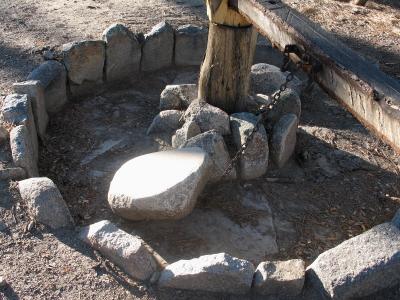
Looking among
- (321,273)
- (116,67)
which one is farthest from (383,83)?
(116,67)

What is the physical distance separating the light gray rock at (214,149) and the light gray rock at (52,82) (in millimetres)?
1211

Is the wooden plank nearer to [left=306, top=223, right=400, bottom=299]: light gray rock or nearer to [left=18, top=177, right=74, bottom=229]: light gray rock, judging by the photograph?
[left=306, top=223, right=400, bottom=299]: light gray rock

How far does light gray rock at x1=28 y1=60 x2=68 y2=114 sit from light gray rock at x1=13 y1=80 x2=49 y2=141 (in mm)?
146

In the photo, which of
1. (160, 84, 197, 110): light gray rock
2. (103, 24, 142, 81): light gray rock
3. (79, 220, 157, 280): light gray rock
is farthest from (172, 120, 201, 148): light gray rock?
(103, 24, 142, 81): light gray rock

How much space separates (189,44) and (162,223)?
2020mm

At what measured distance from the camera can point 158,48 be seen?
4.59m

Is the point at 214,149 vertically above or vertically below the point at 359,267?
above

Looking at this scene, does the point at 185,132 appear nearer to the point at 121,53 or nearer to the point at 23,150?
the point at 23,150

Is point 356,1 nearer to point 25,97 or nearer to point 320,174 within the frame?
point 320,174

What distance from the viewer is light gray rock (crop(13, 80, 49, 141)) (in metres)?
3.62

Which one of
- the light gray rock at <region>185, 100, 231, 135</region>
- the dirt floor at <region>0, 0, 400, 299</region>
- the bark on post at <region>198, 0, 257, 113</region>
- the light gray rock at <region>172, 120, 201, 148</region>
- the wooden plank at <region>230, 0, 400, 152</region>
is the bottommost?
the dirt floor at <region>0, 0, 400, 299</region>

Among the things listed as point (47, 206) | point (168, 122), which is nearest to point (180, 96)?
point (168, 122)

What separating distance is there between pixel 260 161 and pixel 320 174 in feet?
1.45

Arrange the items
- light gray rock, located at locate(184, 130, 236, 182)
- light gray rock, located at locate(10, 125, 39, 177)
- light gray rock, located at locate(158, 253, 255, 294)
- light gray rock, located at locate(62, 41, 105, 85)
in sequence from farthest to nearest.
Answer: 1. light gray rock, located at locate(62, 41, 105, 85)
2. light gray rock, located at locate(184, 130, 236, 182)
3. light gray rock, located at locate(10, 125, 39, 177)
4. light gray rock, located at locate(158, 253, 255, 294)
